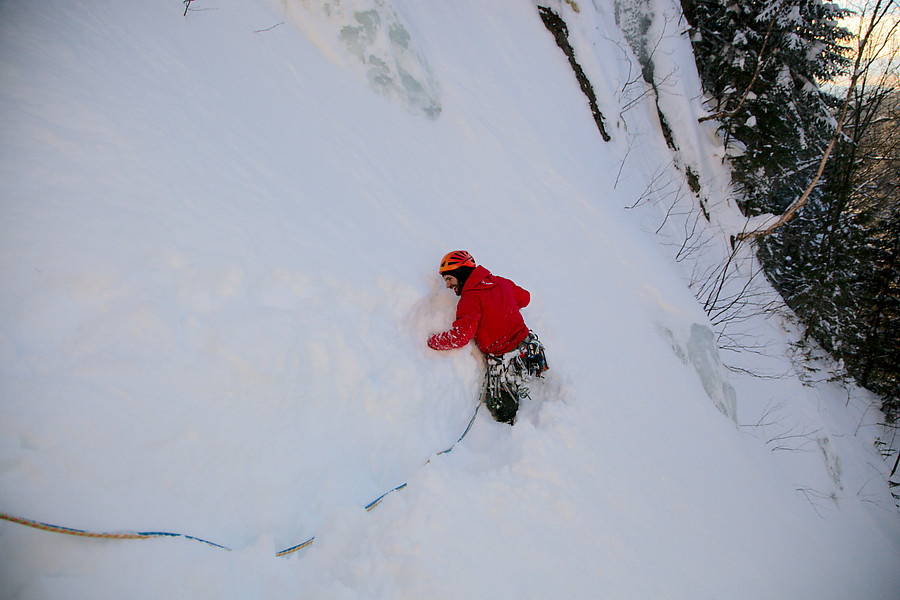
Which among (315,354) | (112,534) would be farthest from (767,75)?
(112,534)

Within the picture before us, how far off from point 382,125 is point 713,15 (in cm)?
1273

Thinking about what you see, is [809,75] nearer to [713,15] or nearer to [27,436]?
[713,15]

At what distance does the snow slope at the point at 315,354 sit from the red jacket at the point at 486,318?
0.82 feet

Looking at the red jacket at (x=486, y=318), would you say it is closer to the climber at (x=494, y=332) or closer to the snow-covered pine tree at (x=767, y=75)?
the climber at (x=494, y=332)

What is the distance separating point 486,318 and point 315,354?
135 centimetres

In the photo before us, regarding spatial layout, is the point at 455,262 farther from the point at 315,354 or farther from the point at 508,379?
the point at 315,354

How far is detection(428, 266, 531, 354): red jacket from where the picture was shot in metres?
3.10

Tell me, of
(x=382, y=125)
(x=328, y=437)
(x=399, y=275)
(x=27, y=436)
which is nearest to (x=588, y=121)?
(x=382, y=125)

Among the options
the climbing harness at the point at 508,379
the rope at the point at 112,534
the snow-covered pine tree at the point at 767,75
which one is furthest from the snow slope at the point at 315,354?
the snow-covered pine tree at the point at 767,75

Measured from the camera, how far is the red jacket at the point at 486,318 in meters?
3.10

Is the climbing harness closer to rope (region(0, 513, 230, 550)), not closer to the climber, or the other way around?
the climber

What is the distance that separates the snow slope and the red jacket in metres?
0.25

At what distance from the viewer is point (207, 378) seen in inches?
79.2

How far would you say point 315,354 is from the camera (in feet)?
7.93
